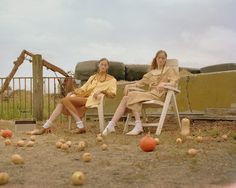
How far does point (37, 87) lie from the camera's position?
1130 cm

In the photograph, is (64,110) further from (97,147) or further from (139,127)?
(97,147)

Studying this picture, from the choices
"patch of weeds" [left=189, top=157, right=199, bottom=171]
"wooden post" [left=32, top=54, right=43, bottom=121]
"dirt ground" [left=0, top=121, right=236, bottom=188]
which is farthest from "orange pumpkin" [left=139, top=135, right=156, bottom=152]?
"wooden post" [left=32, top=54, right=43, bottom=121]

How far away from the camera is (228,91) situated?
788cm

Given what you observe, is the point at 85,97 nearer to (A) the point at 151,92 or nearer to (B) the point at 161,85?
(A) the point at 151,92

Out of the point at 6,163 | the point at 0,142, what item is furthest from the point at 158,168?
the point at 0,142

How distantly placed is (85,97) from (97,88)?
0.31m

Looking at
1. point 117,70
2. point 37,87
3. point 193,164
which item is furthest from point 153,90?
point 37,87

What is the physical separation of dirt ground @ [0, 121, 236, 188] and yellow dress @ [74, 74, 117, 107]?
161 cm

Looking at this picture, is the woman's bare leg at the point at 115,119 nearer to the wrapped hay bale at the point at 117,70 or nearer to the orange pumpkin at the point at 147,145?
the orange pumpkin at the point at 147,145

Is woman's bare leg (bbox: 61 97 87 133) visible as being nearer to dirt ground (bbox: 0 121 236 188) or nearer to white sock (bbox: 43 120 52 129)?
white sock (bbox: 43 120 52 129)

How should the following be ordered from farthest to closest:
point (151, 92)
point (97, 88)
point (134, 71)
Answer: point (134, 71) < point (97, 88) < point (151, 92)

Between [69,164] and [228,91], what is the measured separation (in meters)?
4.64

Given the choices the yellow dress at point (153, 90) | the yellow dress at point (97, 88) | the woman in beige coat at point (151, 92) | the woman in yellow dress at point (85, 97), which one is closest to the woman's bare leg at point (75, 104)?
the woman in yellow dress at point (85, 97)

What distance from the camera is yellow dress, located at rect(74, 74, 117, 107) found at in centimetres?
708
